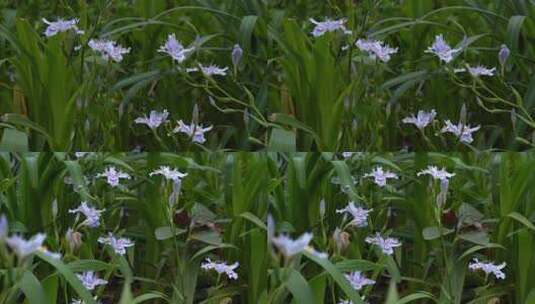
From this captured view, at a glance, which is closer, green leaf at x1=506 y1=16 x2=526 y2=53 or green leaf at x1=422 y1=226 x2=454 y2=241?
green leaf at x1=422 y1=226 x2=454 y2=241

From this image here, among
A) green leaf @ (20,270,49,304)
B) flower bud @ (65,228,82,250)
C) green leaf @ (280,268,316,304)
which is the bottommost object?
green leaf @ (280,268,316,304)

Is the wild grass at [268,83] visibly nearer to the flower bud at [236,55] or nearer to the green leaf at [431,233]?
the flower bud at [236,55]

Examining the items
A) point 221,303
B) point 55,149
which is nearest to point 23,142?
point 55,149

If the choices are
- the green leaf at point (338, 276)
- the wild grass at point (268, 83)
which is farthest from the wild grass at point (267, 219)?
the green leaf at point (338, 276)

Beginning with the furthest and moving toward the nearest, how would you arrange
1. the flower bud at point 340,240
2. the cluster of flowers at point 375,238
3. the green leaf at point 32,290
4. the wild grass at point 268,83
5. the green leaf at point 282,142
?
the wild grass at point 268,83 → the green leaf at point 282,142 → the cluster of flowers at point 375,238 → the flower bud at point 340,240 → the green leaf at point 32,290

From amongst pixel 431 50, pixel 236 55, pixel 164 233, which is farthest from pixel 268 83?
pixel 164 233

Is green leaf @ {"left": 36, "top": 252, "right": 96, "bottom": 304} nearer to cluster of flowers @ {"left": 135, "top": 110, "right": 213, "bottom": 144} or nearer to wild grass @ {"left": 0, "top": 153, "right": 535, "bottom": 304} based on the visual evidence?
wild grass @ {"left": 0, "top": 153, "right": 535, "bottom": 304}

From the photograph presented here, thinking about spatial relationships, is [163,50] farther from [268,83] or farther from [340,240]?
[340,240]

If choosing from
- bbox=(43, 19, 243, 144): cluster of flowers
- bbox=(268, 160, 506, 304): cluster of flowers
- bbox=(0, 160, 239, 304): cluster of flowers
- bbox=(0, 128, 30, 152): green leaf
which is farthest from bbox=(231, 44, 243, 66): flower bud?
bbox=(0, 128, 30, 152): green leaf

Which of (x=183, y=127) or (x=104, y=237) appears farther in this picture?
(x=183, y=127)

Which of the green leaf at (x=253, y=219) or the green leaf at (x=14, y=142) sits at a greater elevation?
the green leaf at (x=14, y=142)
